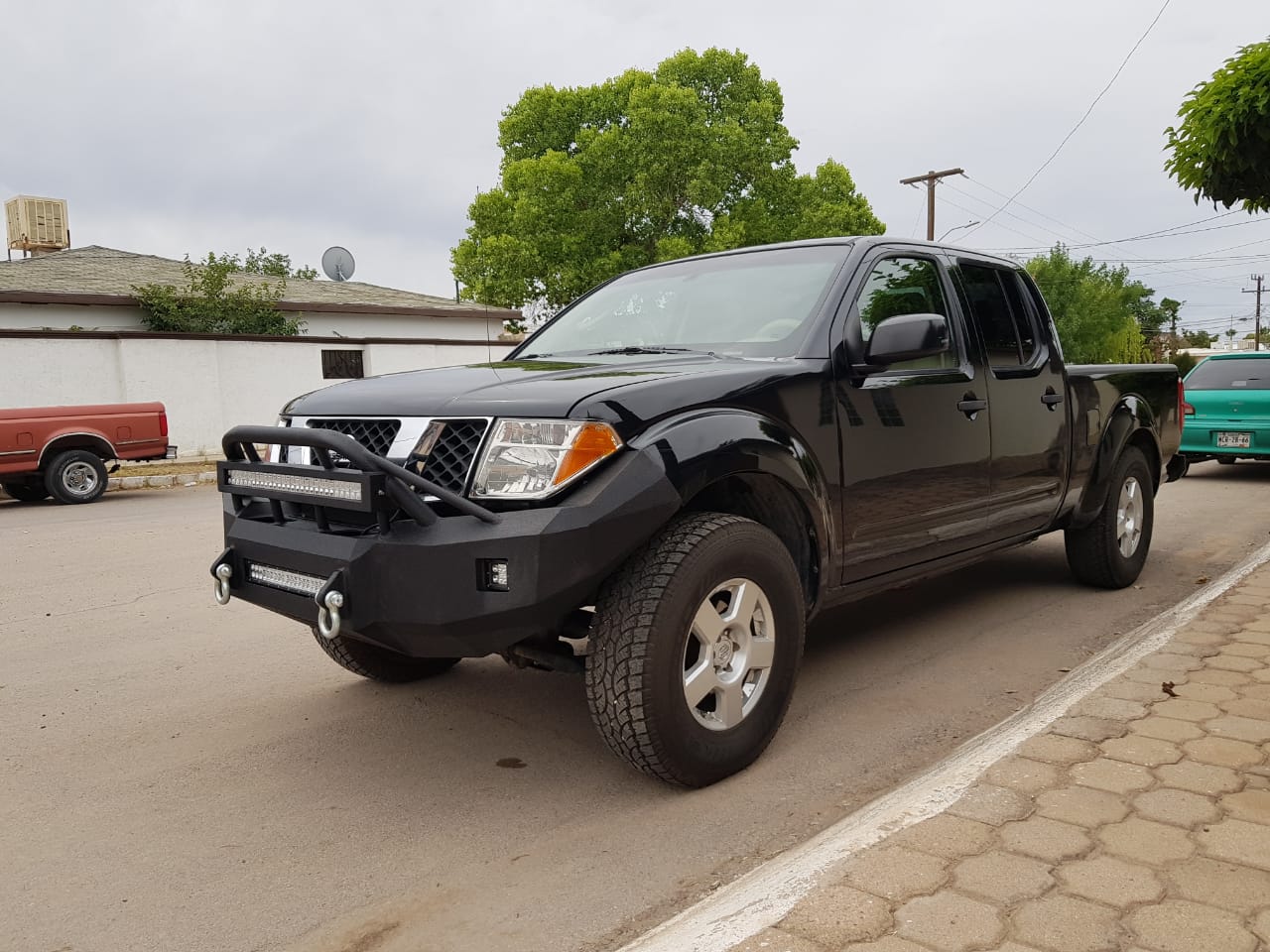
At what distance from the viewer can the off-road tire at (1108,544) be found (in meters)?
5.54

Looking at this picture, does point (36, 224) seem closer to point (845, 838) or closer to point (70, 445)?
point (70, 445)

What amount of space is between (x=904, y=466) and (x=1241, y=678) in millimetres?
1435

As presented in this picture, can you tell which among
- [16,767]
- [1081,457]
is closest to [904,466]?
[1081,457]

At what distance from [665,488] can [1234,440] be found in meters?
10.5

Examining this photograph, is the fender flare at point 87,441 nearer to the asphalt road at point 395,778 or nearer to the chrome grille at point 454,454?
the asphalt road at point 395,778

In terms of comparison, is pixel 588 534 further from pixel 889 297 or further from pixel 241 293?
pixel 241 293

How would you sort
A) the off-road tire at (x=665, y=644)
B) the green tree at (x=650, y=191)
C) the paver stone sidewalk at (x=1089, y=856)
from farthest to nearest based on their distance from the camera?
the green tree at (x=650, y=191)
the off-road tire at (x=665, y=644)
the paver stone sidewalk at (x=1089, y=856)

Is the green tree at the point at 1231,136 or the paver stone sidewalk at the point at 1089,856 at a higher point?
the green tree at the point at 1231,136

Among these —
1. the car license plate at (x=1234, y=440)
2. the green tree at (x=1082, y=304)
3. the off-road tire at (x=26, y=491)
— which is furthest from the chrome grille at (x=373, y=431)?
the green tree at (x=1082, y=304)

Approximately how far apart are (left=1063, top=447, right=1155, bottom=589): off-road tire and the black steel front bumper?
3560 mm

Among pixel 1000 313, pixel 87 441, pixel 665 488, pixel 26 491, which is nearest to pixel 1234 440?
pixel 1000 313

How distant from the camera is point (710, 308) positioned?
13.6ft

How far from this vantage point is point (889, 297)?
416 cm

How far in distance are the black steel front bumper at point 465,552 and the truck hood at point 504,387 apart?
0.28 meters
